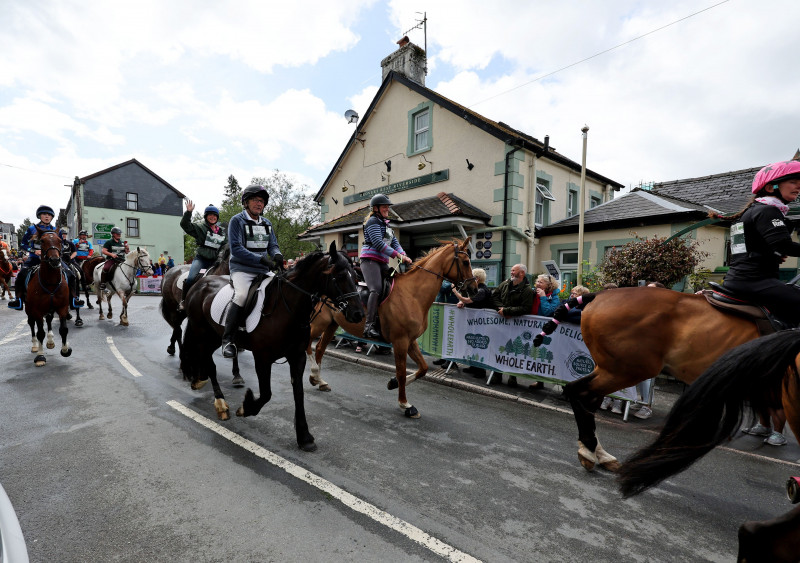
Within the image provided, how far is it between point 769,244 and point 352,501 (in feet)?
13.2

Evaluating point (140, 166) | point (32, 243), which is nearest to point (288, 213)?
point (140, 166)

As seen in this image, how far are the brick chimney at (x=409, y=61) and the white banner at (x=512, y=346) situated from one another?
1415 centimetres

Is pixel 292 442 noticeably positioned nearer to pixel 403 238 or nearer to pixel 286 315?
pixel 286 315

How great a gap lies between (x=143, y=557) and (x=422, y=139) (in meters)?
16.2

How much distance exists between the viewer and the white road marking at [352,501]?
2.43 m

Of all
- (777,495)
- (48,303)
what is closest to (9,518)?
(777,495)

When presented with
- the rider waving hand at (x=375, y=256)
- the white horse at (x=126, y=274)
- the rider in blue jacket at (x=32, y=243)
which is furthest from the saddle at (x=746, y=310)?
the white horse at (x=126, y=274)

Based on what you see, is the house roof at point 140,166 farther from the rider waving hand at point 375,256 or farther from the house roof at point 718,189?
the house roof at point 718,189

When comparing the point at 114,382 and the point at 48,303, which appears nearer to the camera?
the point at 114,382

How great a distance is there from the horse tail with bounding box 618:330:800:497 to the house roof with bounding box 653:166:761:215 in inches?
551

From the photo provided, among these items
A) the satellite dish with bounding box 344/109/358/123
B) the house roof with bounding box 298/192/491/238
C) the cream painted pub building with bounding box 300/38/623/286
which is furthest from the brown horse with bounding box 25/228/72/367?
the satellite dish with bounding box 344/109/358/123

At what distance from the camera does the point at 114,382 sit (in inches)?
227

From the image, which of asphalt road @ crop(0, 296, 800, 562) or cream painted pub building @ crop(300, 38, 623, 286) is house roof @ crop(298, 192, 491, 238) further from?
asphalt road @ crop(0, 296, 800, 562)

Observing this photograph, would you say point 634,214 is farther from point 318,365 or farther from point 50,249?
point 50,249
